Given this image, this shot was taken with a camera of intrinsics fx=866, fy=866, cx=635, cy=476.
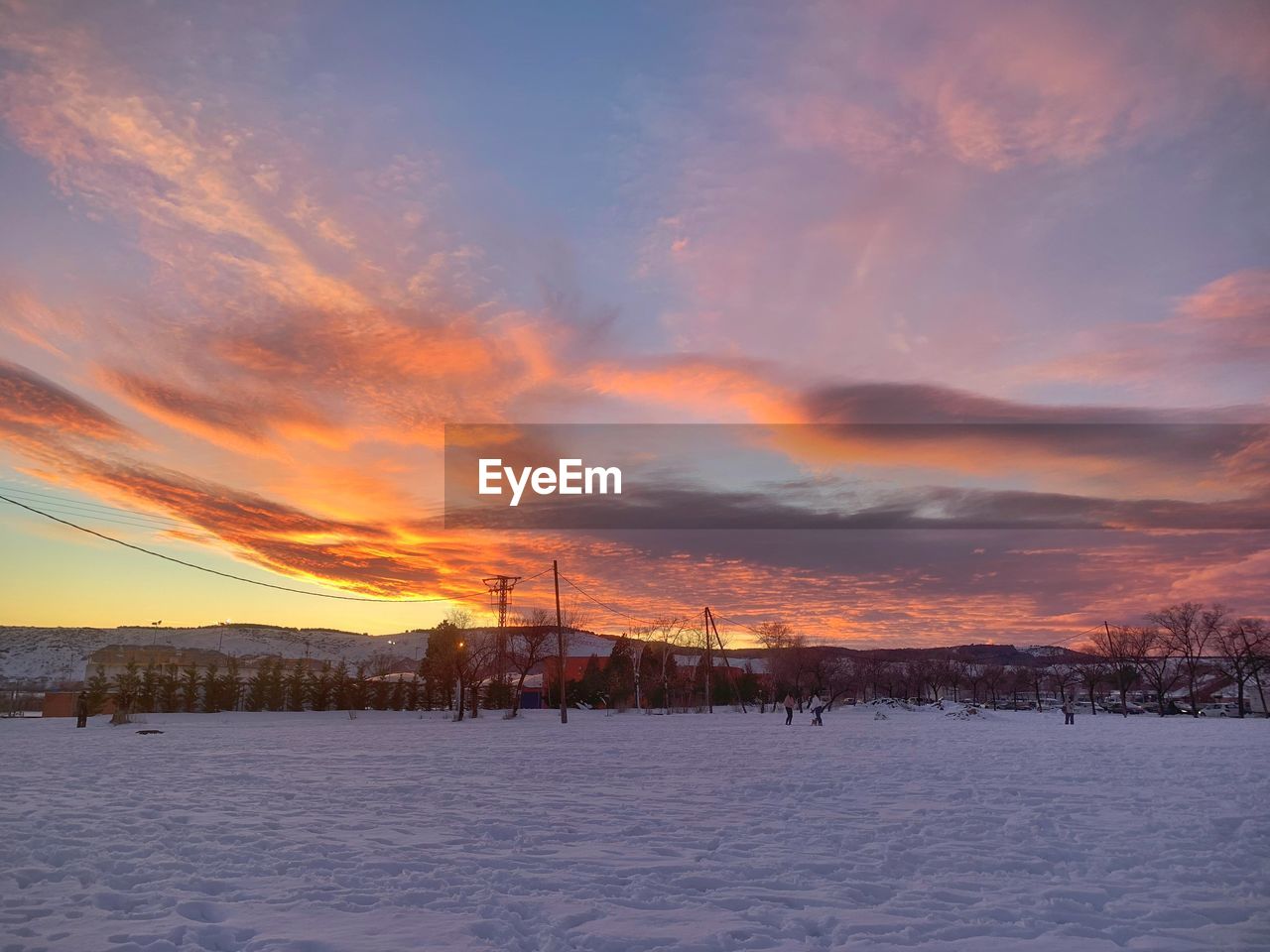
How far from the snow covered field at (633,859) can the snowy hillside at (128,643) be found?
104897mm

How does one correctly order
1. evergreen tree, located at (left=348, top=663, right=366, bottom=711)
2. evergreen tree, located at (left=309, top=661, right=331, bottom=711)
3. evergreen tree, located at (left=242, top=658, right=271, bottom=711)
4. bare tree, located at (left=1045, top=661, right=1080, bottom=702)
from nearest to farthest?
evergreen tree, located at (left=242, top=658, right=271, bottom=711) < evergreen tree, located at (left=309, top=661, right=331, bottom=711) < evergreen tree, located at (left=348, top=663, right=366, bottom=711) < bare tree, located at (left=1045, top=661, right=1080, bottom=702)

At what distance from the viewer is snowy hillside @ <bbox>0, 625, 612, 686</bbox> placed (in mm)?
138000

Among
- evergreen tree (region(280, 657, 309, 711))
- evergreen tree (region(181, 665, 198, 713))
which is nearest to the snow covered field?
evergreen tree (region(181, 665, 198, 713))

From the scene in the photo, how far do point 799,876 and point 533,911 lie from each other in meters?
2.61

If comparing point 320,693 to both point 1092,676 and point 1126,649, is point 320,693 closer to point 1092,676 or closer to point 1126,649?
point 1092,676

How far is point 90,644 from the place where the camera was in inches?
6250

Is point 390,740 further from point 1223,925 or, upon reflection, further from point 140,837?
point 1223,925

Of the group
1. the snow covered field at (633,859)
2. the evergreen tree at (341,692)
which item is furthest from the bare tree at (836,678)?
the snow covered field at (633,859)

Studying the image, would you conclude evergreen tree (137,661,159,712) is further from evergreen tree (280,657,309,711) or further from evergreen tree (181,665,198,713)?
evergreen tree (280,657,309,711)

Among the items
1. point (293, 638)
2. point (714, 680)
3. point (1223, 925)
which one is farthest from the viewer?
point (293, 638)

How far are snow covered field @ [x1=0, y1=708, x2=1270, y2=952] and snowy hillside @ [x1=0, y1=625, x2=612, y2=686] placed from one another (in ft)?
344

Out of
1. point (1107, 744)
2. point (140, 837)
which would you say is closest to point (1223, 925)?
point (140, 837)

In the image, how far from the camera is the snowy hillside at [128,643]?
13800 cm

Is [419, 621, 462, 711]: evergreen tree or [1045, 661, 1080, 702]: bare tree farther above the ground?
[419, 621, 462, 711]: evergreen tree
